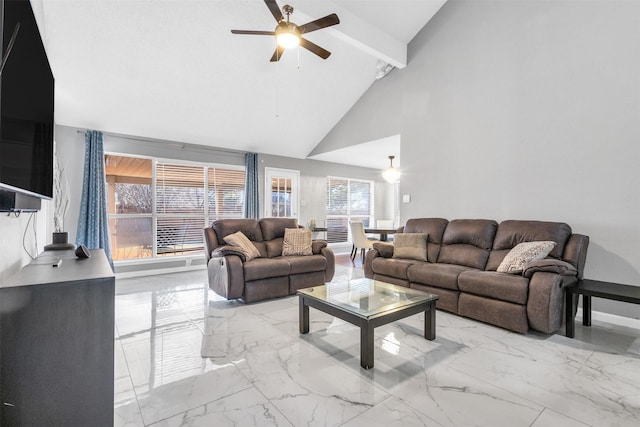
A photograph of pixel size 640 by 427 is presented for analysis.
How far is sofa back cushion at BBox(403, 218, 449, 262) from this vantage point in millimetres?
3922

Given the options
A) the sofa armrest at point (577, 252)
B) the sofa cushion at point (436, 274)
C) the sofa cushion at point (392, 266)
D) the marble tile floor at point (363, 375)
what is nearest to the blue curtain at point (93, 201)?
the marble tile floor at point (363, 375)

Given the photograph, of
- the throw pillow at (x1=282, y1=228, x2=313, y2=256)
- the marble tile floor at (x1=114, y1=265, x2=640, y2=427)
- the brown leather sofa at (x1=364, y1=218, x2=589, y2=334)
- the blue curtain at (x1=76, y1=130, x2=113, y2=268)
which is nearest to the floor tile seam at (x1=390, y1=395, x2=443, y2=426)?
the marble tile floor at (x1=114, y1=265, x2=640, y2=427)

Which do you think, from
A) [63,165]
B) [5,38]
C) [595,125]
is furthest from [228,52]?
[595,125]

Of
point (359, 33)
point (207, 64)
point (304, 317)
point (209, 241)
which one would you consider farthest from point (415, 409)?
point (207, 64)

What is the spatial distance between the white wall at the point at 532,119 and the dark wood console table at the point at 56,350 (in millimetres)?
4070

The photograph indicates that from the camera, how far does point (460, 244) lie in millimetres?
3768

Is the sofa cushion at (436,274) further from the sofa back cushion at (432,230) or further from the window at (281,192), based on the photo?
the window at (281,192)

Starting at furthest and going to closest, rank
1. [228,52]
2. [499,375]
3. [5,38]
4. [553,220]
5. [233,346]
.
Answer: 1. [228,52]
2. [553,220]
3. [233,346]
4. [499,375]
5. [5,38]

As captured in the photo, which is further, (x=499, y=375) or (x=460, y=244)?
(x=460, y=244)

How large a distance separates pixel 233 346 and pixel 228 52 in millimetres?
3659

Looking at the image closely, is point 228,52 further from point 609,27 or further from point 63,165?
point 609,27

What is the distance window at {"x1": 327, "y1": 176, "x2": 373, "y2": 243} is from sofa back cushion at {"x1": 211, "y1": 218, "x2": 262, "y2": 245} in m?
3.67

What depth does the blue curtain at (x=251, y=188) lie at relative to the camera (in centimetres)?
620

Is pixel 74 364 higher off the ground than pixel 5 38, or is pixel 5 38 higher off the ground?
pixel 5 38
